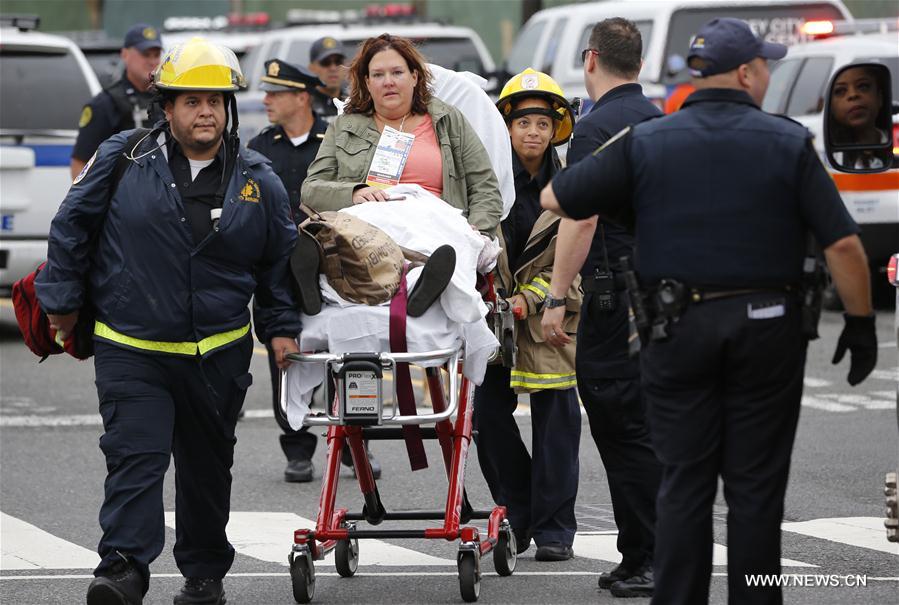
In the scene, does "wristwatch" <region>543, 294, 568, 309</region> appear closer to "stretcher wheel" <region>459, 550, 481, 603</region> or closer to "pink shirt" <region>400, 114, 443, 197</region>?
"pink shirt" <region>400, 114, 443, 197</region>

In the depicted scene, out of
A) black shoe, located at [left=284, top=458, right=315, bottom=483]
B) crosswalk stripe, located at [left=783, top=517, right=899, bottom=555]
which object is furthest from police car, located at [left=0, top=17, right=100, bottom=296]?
crosswalk stripe, located at [left=783, top=517, right=899, bottom=555]

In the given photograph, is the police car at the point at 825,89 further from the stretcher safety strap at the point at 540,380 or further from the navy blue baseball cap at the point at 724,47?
the navy blue baseball cap at the point at 724,47

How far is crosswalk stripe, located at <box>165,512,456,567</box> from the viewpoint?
285 inches

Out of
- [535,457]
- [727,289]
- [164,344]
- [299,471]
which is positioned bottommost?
[299,471]

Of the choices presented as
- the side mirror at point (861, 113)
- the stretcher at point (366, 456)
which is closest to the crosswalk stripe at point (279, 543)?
the stretcher at point (366, 456)

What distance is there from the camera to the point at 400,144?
6.84m

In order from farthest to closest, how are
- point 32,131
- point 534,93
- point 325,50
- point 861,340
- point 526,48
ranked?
point 526,48 → point 32,131 → point 325,50 → point 534,93 → point 861,340

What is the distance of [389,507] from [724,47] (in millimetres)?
3856

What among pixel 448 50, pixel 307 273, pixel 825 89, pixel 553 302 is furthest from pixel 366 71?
pixel 448 50

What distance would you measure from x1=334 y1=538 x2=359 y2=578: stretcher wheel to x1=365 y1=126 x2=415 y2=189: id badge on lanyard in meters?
1.35

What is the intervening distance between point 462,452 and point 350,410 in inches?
23.6

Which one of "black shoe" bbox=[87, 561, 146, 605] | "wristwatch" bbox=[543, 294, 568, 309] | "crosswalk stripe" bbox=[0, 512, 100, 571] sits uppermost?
"wristwatch" bbox=[543, 294, 568, 309]

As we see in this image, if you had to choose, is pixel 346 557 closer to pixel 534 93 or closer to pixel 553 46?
pixel 534 93

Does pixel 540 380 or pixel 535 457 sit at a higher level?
pixel 540 380
